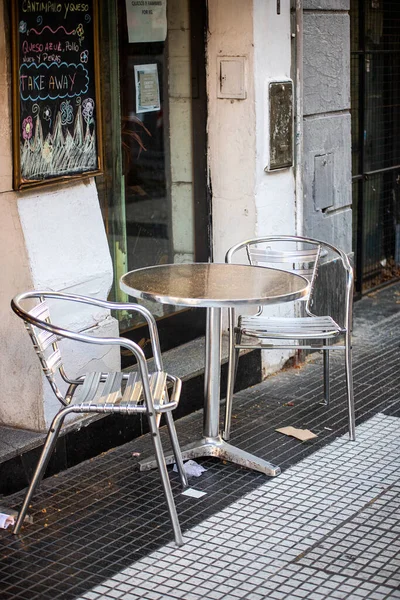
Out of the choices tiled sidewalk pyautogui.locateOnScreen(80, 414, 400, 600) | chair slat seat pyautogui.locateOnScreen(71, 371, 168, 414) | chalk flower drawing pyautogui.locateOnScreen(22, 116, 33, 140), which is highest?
chalk flower drawing pyautogui.locateOnScreen(22, 116, 33, 140)

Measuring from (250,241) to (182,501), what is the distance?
1666mm

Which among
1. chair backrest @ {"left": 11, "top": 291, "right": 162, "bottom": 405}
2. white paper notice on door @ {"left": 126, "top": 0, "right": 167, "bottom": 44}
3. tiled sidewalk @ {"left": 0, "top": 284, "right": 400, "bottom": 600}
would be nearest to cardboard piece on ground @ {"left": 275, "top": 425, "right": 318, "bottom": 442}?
tiled sidewalk @ {"left": 0, "top": 284, "right": 400, "bottom": 600}

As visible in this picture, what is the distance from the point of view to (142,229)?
619 cm

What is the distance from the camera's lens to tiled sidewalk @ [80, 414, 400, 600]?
3.81 meters

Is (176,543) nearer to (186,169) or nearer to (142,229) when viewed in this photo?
(142,229)

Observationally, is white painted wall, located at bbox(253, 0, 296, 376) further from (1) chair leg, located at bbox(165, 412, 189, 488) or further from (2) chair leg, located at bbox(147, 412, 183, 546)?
(2) chair leg, located at bbox(147, 412, 183, 546)

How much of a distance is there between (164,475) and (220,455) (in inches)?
37.9

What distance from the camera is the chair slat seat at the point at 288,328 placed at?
17.0 feet

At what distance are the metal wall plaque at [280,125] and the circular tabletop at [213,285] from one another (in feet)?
4.29

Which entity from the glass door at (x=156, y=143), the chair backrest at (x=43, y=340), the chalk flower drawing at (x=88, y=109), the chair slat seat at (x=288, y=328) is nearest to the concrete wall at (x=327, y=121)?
the glass door at (x=156, y=143)

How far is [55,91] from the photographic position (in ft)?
16.1

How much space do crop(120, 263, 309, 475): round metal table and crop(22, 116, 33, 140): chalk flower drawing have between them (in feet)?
2.62

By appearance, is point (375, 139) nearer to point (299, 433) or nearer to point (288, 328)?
point (288, 328)

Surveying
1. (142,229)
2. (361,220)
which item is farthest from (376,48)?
(142,229)
